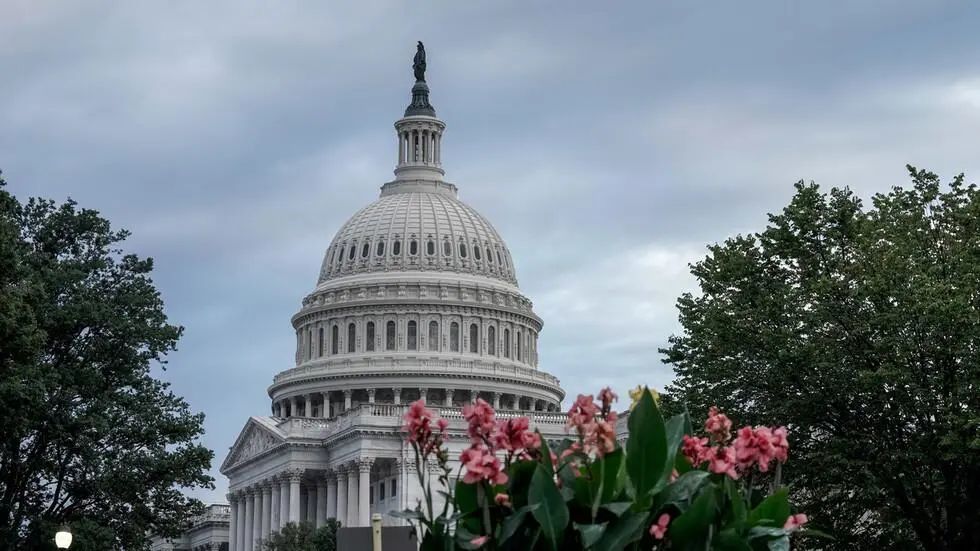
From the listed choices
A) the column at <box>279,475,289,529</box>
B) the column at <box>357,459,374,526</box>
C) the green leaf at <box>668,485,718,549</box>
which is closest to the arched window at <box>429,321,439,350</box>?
the column at <box>279,475,289,529</box>

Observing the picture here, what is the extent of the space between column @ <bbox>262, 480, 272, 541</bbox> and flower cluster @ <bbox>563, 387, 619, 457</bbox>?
131221 mm

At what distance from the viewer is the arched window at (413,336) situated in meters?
160

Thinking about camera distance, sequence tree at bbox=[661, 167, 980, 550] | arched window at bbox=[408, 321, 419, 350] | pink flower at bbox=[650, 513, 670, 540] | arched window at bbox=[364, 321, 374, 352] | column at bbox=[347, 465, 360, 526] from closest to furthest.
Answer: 1. pink flower at bbox=[650, 513, 670, 540]
2. tree at bbox=[661, 167, 980, 550]
3. column at bbox=[347, 465, 360, 526]
4. arched window at bbox=[408, 321, 419, 350]
5. arched window at bbox=[364, 321, 374, 352]

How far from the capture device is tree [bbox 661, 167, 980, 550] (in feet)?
152

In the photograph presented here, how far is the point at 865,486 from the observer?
47.5m

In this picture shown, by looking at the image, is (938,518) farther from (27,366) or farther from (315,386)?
(315,386)

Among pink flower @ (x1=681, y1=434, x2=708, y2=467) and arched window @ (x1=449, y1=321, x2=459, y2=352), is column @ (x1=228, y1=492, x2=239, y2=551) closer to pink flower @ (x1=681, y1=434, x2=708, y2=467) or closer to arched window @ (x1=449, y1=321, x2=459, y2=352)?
arched window @ (x1=449, y1=321, x2=459, y2=352)

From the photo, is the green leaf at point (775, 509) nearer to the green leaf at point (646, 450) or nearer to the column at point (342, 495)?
the green leaf at point (646, 450)

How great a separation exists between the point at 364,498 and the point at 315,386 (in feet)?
108

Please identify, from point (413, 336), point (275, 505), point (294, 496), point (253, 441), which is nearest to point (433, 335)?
point (413, 336)

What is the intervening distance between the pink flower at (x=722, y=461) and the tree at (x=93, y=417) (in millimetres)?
37460

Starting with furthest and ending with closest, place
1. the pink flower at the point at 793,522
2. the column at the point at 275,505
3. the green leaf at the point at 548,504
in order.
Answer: the column at the point at 275,505 < the pink flower at the point at 793,522 < the green leaf at the point at 548,504

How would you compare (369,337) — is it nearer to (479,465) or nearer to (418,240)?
(418,240)

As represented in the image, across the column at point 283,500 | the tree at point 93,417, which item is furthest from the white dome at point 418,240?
the tree at point 93,417
